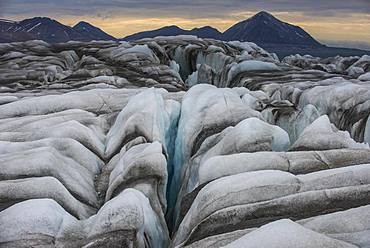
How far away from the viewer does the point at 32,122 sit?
62.2 ft

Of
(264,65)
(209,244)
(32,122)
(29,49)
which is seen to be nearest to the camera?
(209,244)

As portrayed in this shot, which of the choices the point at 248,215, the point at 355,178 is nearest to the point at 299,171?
the point at 355,178

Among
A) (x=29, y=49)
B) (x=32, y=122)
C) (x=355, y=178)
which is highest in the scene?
(x=355, y=178)

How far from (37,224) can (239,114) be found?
10.4m

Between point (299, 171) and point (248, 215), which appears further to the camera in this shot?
point (299, 171)

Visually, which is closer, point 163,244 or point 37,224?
point 37,224

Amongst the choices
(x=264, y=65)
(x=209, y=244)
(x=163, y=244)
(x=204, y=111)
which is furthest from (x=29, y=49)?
(x=209, y=244)

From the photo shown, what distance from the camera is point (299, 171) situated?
12.9 metres

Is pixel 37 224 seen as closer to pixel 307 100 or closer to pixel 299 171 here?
pixel 299 171

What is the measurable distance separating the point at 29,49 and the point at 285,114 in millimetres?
44776

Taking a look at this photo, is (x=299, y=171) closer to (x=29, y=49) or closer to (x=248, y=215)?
(x=248, y=215)

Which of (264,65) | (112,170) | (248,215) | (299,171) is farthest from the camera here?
(264,65)

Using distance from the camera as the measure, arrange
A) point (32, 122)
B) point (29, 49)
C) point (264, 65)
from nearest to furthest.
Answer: point (32, 122) → point (264, 65) → point (29, 49)

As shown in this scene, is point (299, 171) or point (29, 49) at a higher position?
point (299, 171)
